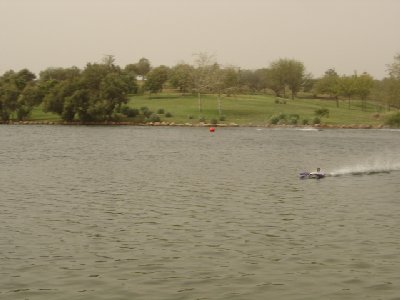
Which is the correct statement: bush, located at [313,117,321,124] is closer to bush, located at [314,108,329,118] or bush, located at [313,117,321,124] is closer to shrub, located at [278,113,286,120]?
bush, located at [314,108,329,118]

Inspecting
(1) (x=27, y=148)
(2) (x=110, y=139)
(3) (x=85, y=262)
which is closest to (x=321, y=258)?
(3) (x=85, y=262)

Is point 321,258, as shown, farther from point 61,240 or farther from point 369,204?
point 369,204

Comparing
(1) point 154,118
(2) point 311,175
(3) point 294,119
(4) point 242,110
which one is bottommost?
(2) point 311,175

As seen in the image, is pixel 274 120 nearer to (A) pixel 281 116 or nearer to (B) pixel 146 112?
(A) pixel 281 116

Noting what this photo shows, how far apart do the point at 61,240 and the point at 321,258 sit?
36.4ft

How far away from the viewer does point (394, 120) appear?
454 feet

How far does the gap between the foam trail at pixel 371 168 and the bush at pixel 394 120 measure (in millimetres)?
77170

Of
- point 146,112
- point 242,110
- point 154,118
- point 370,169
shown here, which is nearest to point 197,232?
point 370,169

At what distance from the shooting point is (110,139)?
314 ft

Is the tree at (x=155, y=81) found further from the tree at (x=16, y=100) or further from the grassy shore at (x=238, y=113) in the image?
the tree at (x=16, y=100)

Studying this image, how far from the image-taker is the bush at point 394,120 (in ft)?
452

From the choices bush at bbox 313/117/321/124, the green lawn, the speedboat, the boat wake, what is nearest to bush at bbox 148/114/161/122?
the green lawn

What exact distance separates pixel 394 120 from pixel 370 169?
287ft

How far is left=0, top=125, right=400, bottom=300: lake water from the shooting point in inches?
786
